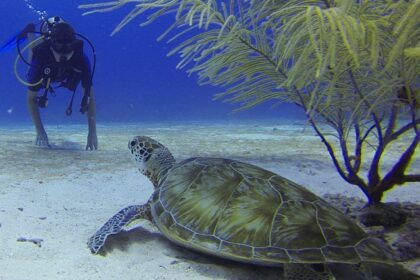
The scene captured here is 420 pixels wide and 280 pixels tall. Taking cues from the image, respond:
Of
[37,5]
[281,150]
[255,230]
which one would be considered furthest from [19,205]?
[37,5]

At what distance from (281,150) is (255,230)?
15.3 ft

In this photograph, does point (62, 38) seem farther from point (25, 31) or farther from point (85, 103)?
point (85, 103)

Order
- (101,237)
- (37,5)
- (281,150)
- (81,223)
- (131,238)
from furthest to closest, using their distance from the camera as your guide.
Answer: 1. (37,5)
2. (281,150)
3. (81,223)
4. (131,238)
5. (101,237)

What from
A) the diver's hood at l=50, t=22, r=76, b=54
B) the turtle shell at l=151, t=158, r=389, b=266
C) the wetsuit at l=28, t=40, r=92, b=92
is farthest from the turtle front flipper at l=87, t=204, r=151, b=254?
the wetsuit at l=28, t=40, r=92, b=92

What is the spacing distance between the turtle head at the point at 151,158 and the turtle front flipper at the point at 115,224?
37 centimetres

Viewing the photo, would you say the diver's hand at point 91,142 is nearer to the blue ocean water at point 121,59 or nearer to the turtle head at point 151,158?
the turtle head at point 151,158

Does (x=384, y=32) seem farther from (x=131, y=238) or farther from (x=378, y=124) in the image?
(x=131, y=238)

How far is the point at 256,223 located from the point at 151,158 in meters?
1.31

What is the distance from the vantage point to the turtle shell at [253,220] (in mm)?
2068

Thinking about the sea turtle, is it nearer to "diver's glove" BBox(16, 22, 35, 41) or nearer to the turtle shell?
the turtle shell

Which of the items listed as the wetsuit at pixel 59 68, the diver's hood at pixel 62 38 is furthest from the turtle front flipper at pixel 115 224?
the wetsuit at pixel 59 68

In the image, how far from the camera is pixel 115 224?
2.61 m

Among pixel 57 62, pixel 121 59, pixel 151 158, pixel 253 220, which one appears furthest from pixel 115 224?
pixel 121 59

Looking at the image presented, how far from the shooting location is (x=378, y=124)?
284 centimetres
